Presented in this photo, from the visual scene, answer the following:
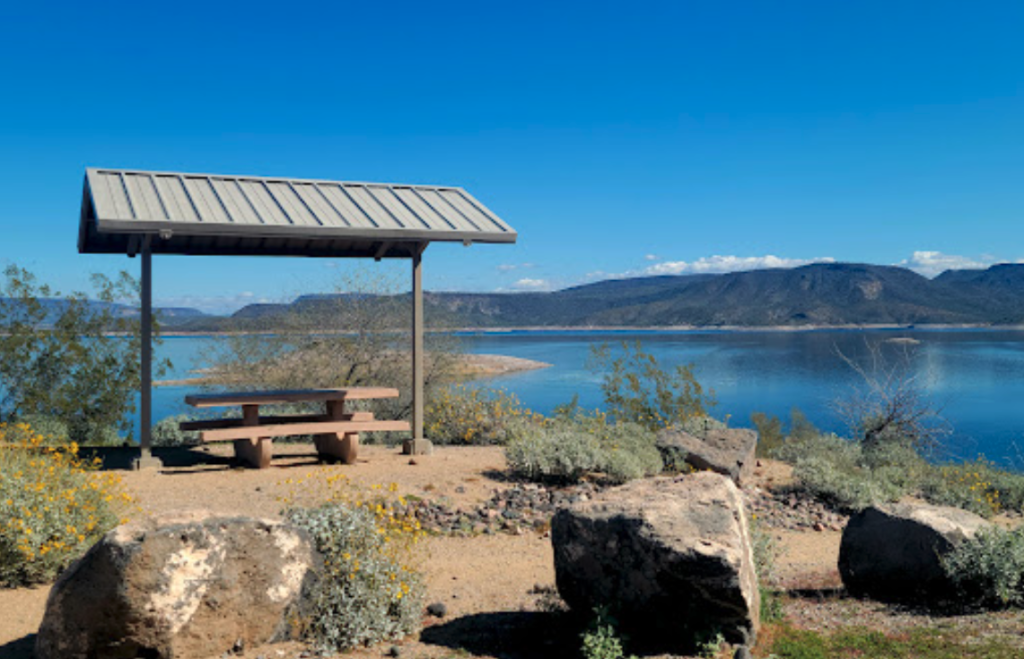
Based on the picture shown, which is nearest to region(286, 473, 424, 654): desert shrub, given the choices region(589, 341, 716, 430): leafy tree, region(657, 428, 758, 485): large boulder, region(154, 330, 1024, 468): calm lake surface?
region(657, 428, 758, 485): large boulder

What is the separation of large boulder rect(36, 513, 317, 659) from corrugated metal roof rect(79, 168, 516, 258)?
19.3ft

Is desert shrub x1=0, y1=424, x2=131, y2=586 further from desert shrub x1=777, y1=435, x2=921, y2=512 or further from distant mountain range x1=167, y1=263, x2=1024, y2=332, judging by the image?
distant mountain range x1=167, y1=263, x2=1024, y2=332

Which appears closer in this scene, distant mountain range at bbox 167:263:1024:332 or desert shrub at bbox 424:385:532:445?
desert shrub at bbox 424:385:532:445

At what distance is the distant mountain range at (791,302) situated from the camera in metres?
100

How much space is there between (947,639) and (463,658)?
3.03 metres

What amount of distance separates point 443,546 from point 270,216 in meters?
4.99

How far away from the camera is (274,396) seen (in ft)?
37.1

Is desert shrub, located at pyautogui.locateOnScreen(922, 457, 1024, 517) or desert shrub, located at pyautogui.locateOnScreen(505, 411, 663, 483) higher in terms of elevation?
desert shrub, located at pyautogui.locateOnScreen(505, 411, 663, 483)

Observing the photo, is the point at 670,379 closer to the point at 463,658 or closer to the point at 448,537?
the point at 448,537

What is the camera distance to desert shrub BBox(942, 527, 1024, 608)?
20.4ft

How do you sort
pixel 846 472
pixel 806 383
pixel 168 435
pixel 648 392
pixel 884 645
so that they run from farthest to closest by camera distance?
pixel 806 383, pixel 648 392, pixel 168 435, pixel 846 472, pixel 884 645

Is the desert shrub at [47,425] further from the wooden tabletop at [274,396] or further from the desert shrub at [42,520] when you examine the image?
the desert shrub at [42,520]

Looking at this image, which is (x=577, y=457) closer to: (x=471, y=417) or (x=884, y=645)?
(x=471, y=417)

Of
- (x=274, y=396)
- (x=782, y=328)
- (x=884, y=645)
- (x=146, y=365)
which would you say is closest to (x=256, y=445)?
(x=274, y=396)
